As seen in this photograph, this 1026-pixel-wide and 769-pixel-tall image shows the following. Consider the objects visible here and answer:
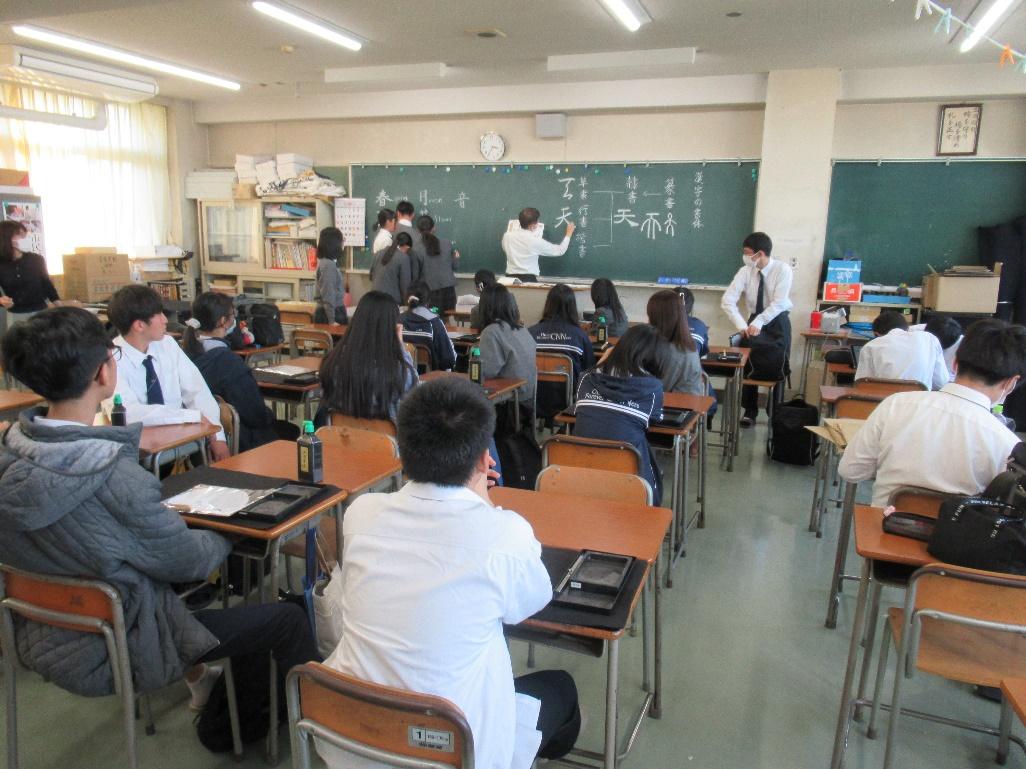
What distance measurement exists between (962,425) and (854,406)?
1.56 metres

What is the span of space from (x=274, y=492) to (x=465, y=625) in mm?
1111

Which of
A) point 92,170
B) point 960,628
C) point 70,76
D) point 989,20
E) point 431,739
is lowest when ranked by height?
point 960,628

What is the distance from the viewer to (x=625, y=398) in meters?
2.98

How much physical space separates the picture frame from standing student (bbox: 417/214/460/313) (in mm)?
4687

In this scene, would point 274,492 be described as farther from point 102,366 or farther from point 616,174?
point 616,174

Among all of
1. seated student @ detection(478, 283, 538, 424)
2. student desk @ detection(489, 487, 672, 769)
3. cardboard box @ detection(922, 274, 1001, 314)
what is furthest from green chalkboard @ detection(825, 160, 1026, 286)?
student desk @ detection(489, 487, 672, 769)

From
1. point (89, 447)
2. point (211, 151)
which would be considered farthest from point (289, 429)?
point (211, 151)

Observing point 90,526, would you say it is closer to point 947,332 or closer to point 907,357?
point 907,357

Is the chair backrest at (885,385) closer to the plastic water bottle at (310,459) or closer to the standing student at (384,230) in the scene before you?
the plastic water bottle at (310,459)

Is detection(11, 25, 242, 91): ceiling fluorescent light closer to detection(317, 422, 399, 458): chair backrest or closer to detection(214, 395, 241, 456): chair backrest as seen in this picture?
detection(214, 395, 241, 456): chair backrest

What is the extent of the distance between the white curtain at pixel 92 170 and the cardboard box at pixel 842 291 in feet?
25.7

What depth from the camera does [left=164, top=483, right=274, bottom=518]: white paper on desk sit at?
201 centimetres

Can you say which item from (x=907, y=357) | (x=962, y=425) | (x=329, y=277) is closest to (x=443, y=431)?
(x=962, y=425)

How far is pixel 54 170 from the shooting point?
25.9 feet
